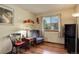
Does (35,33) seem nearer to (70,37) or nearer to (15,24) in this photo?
(15,24)

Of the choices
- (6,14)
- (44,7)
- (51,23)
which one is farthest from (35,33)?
(6,14)

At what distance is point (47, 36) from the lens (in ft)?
4.90

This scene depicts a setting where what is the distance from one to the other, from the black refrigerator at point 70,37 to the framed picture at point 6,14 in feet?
3.02

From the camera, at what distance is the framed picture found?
4.43 ft

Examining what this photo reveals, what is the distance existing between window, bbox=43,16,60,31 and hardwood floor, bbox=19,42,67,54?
0.27 m

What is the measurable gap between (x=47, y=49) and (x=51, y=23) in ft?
1.45

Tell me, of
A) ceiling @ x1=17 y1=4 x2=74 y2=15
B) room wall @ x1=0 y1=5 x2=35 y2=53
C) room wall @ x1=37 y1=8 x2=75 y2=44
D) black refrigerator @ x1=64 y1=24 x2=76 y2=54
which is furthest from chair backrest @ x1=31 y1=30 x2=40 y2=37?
black refrigerator @ x1=64 y1=24 x2=76 y2=54

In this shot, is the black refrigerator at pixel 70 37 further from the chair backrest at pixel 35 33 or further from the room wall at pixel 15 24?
the room wall at pixel 15 24

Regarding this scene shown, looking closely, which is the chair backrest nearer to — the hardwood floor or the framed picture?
the hardwood floor

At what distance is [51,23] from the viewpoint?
1505 mm
